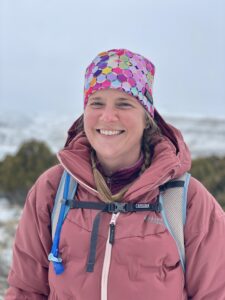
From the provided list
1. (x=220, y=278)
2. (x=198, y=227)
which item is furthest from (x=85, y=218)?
(x=220, y=278)

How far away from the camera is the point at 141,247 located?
6.41 feet

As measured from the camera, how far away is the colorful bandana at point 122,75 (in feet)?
7.01

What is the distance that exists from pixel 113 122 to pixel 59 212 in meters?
0.48

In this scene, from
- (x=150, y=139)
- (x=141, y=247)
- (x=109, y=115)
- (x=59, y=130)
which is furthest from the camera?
(x=59, y=130)

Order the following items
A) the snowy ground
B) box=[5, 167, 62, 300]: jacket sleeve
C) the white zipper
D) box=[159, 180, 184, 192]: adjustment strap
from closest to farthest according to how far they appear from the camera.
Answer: the white zipper
box=[159, 180, 184, 192]: adjustment strap
box=[5, 167, 62, 300]: jacket sleeve
the snowy ground

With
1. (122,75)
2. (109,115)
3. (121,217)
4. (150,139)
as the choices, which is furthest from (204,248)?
(122,75)

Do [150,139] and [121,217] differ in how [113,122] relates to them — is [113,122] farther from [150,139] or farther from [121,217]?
[121,217]

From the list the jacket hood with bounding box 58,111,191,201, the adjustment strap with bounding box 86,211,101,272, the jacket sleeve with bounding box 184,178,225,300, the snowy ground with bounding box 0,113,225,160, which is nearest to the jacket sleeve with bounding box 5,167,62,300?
the jacket hood with bounding box 58,111,191,201

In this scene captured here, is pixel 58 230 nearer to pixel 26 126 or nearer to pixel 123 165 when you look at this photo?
pixel 123 165

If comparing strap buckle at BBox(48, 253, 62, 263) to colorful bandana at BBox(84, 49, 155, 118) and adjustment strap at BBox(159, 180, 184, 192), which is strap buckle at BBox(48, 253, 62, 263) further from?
colorful bandana at BBox(84, 49, 155, 118)

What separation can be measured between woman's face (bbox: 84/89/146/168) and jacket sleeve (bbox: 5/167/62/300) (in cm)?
31

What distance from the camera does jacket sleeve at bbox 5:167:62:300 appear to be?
85.6 inches

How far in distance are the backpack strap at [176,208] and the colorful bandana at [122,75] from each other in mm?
413

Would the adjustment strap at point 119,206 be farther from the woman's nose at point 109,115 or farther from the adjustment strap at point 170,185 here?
the woman's nose at point 109,115
